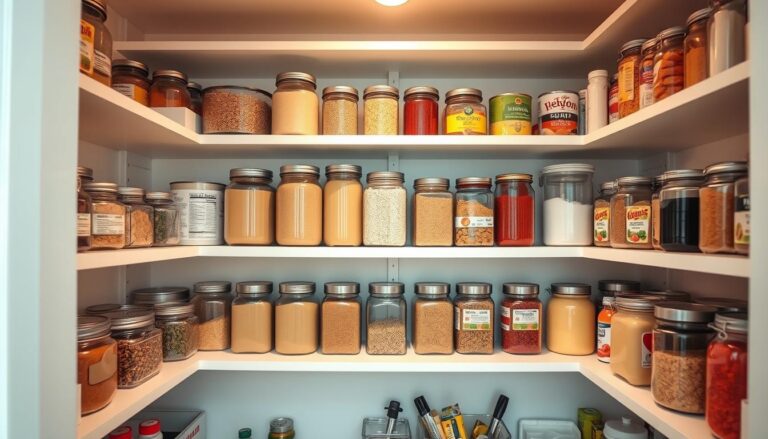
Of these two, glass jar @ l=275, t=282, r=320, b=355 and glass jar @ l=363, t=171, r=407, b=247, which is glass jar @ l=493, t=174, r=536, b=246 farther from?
glass jar @ l=275, t=282, r=320, b=355

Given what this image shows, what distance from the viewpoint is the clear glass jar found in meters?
1.18

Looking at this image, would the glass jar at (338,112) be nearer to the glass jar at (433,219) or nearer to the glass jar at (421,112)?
the glass jar at (421,112)

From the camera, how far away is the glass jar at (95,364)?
802mm

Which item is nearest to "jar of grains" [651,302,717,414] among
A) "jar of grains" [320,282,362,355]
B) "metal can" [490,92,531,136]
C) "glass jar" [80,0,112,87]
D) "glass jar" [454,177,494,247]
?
"glass jar" [454,177,494,247]

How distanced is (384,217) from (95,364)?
2.32 feet

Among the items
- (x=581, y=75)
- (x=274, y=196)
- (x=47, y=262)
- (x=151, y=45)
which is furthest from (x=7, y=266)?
(x=581, y=75)

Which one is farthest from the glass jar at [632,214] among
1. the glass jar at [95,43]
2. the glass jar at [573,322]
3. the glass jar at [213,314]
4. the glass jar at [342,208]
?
the glass jar at [95,43]

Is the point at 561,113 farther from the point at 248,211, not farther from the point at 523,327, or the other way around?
the point at 248,211

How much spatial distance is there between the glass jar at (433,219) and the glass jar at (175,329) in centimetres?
65

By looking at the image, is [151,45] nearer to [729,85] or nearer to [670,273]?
[729,85]

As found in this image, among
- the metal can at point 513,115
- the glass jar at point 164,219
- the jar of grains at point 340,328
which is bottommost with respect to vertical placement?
the jar of grains at point 340,328

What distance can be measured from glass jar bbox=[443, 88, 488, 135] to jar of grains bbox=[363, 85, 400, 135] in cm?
16

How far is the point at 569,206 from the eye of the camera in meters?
1.18

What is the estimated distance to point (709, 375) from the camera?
735mm
